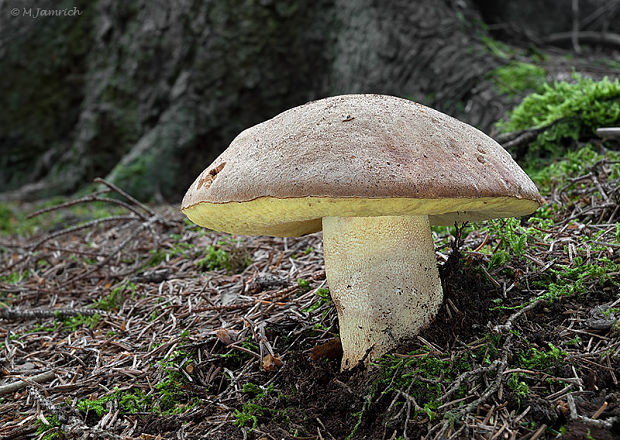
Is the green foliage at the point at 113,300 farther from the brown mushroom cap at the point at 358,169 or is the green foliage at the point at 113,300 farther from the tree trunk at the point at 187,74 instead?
the tree trunk at the point at 187,74

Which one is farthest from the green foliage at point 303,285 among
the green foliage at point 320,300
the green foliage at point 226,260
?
the green foliage at point 226,260

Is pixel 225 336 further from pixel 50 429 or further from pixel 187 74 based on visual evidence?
pixel 187 74

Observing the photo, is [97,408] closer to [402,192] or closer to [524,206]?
[402,192]

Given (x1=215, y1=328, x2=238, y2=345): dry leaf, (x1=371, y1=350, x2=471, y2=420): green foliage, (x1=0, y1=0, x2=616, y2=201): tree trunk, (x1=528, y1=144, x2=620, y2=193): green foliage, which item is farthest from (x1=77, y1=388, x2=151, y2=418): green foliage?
(x1=0, y1=0, x2=616, y2=201): tree trunk

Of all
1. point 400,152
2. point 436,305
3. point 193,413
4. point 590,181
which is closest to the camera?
point 400,152

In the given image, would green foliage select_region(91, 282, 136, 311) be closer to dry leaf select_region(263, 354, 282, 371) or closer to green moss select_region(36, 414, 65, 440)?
green moss select_region(36, 414, 65, 440)

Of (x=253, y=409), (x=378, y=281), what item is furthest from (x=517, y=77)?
(x=253, y=409)

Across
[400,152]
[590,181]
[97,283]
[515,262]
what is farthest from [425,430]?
[97,283]
